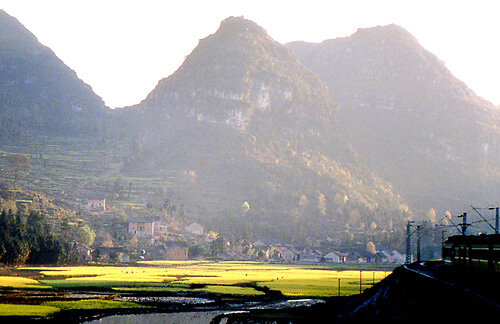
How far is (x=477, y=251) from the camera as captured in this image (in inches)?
2618

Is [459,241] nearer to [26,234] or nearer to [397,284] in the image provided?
[397,284]

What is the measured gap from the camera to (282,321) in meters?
65.0

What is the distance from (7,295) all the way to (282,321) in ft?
98.3

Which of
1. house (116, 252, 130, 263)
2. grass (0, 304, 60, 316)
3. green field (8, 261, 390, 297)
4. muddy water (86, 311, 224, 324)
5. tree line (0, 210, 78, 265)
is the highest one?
Result: tree line (0, 210, 78, 265)

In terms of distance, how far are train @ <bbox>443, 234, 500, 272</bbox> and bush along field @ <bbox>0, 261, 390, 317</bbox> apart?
16598 millimetres

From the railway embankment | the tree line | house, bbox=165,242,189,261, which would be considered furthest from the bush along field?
house, bbox=165,242,189,261

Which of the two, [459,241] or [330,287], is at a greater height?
[459,241]

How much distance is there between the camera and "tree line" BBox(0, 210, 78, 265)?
127750 millimetres

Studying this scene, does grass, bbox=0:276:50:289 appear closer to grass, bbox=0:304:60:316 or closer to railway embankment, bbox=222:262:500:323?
grass, bbox=0:304:60:316

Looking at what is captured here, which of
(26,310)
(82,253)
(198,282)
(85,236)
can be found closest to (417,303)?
(26,310)

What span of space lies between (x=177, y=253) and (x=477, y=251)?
4971 inches

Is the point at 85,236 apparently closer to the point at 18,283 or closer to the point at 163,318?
the point at 18,283

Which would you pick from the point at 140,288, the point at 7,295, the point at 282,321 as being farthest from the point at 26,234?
the point at 282,321

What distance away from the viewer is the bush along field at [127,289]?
2776 inches
